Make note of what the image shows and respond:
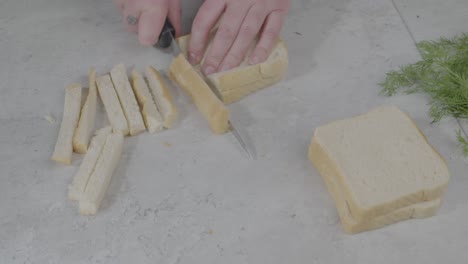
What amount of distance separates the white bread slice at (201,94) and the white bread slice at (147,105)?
166 mm

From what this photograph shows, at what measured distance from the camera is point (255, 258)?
2191mm

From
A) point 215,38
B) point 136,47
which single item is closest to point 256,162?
point 215,38

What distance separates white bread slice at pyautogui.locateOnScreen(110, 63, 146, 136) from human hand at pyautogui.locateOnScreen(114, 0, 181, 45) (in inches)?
7.4

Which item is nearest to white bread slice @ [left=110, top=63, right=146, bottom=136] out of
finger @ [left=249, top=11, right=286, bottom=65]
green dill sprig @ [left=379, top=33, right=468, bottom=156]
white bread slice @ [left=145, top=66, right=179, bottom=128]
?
white bread slice @ [left=145, top=66, right=179, bottom=128]

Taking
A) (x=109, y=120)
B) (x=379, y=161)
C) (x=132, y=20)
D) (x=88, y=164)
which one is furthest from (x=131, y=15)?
(x=379, y=161)

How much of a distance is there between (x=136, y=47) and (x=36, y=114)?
24.7 inches

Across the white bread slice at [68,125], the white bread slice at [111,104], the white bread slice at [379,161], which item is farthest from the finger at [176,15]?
the white bread slice at [379,161]

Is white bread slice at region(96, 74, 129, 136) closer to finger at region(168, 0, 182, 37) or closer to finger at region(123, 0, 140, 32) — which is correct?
finger at region(123, 0, 140, 32)

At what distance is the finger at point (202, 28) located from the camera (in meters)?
2.81

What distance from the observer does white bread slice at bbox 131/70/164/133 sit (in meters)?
2.60

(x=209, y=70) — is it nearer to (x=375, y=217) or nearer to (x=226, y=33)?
(x=226, y=33)

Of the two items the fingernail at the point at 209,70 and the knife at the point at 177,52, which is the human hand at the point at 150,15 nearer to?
the knife at the point at 177,52

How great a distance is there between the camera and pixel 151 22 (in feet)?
9.14

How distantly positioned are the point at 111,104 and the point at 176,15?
23.1 inches
